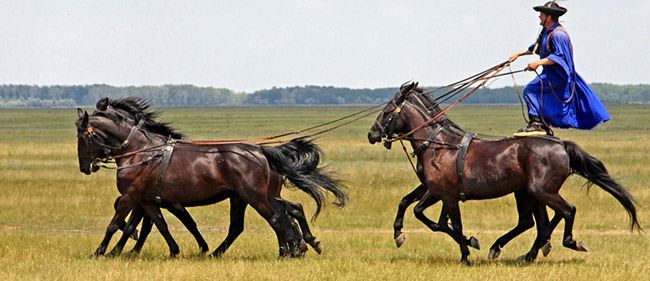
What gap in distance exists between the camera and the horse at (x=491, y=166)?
9.88 m

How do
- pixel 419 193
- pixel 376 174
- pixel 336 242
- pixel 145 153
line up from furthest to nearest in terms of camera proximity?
pixel 376 174 < pixel 336 242 < pixel 419 193 < pixel 145 153

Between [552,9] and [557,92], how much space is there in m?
0.92

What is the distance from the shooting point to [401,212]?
1167 centimetres

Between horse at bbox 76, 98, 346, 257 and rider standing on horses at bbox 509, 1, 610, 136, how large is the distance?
2661 millimetres

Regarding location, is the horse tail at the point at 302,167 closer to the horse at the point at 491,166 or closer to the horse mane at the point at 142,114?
the horse at the point at 491,166

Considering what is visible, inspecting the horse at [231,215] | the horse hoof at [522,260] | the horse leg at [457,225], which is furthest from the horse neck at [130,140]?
the horse hoof at [522,260]

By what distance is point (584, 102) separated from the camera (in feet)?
34.1

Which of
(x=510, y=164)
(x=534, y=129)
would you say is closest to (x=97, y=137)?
(x=510, y=164)

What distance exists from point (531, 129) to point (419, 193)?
7.04ft

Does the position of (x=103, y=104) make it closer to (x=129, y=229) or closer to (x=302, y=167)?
(x=129, y=229)

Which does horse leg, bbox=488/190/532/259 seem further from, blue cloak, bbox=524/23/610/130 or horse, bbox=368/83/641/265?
blue cloak, bbox=524/23/610/130

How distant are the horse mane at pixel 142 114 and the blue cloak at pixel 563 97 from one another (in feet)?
15.0

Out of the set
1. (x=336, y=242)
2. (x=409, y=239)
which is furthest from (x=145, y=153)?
(x=409, y=239)

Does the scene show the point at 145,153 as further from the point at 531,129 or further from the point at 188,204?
the point at 531,129
